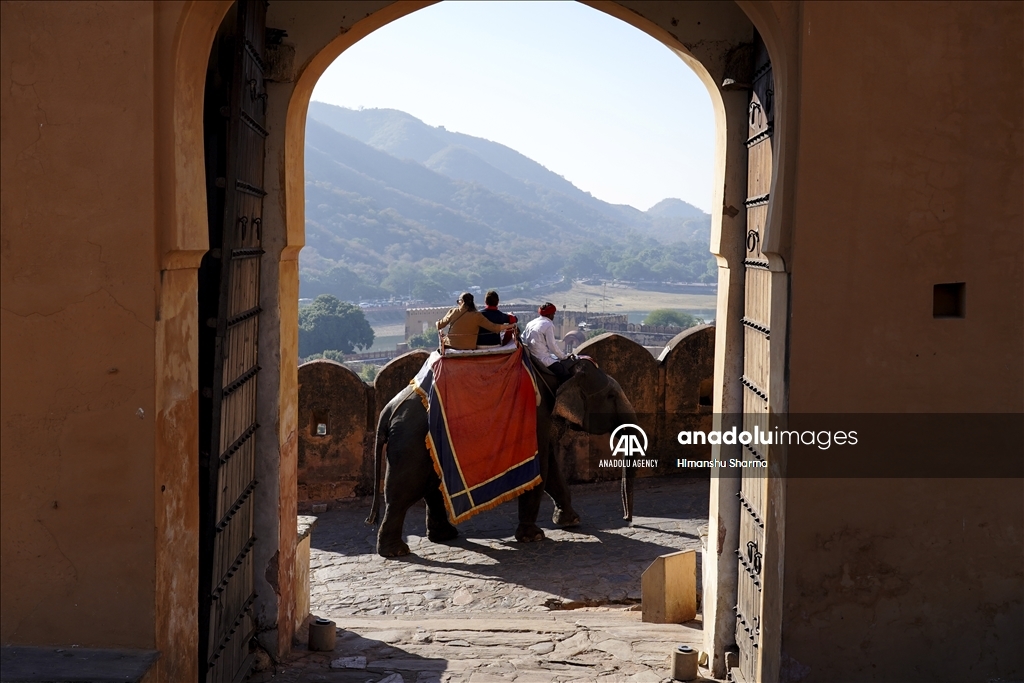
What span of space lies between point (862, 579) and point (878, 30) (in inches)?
85.8

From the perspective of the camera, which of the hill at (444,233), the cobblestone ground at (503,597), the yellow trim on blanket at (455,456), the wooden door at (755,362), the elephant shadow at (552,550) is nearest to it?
the wooden door at (755,362)

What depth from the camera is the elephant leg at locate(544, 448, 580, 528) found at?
10133 millimetres

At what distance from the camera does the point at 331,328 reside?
5878cm

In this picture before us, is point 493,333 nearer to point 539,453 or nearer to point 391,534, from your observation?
point 539,453

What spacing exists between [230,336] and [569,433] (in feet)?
22.0

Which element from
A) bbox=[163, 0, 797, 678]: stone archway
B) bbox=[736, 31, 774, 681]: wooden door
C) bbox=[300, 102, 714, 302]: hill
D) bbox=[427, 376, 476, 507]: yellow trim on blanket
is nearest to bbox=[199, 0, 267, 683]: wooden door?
bbox=[163, 0, 797, 678]: stone archway

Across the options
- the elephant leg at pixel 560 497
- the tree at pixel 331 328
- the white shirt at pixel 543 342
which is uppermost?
the white shirt at pixel 543 342

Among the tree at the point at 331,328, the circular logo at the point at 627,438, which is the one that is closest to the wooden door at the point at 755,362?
the circular logo at the point at 627,438

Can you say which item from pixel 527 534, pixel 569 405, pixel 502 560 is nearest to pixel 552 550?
pixel 527 534

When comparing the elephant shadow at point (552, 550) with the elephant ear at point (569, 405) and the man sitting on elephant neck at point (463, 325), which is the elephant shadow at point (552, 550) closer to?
the elephant ear at point (569, 405)

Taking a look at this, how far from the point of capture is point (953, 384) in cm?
435

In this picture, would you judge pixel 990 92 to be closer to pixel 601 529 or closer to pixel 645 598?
pixel 645 598

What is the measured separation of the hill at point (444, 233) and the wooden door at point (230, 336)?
272ft

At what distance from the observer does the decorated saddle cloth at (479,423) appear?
9.19 m
